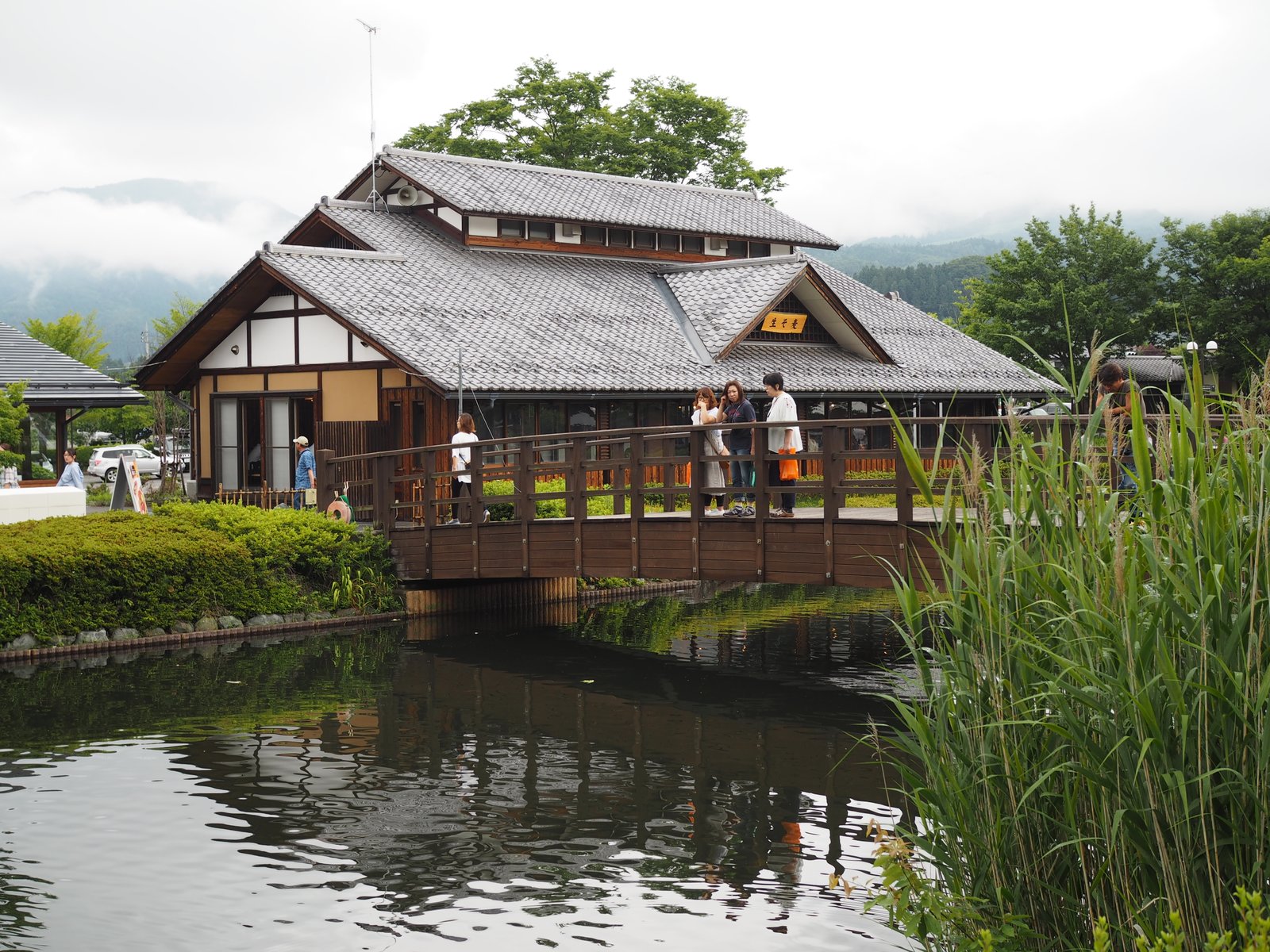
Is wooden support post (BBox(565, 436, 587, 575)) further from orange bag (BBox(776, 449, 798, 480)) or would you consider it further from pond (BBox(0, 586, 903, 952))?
orange bag (BBox(776, 449, 798, 480))

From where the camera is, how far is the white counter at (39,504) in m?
20.6

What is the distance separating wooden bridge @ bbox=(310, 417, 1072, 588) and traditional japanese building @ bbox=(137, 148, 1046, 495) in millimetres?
3121

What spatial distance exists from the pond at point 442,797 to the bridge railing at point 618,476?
6.83 ft

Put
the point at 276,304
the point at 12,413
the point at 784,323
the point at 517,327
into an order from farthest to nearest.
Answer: the point at 784,323
the point at 517,327
the point at 276,304
the point at 12,413

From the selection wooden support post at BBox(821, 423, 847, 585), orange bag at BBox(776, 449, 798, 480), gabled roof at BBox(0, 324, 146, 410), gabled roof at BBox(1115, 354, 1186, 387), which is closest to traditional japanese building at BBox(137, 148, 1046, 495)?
gabled roof at BBox(0, 324, 146, 410)

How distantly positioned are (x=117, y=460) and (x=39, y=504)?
26.3 meters

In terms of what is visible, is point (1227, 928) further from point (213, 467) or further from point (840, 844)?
point (213, 467)

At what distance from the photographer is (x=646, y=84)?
50.7 m

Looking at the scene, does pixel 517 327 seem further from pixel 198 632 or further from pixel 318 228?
pixel 198 632

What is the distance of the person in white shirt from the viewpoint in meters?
15.4

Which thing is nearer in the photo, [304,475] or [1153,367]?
[304,475]

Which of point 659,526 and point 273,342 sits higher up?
point 273,342

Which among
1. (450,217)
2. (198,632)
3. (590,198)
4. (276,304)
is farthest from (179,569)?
(590,198)

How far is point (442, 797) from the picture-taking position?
10.8 m
